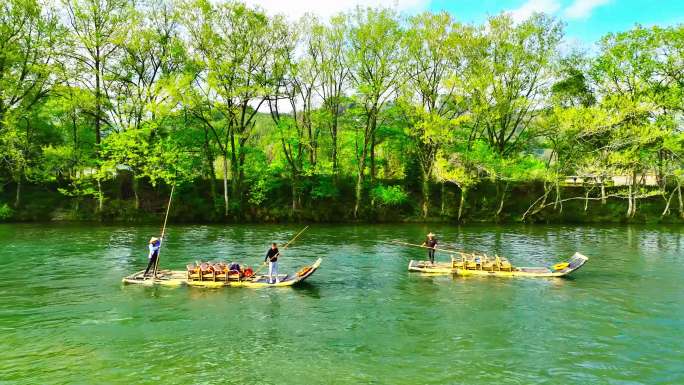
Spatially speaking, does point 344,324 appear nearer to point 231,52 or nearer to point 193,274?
point 193,274

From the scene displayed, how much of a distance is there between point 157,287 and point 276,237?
739 inches

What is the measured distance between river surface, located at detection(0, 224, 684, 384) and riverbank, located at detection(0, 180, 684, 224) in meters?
19.9

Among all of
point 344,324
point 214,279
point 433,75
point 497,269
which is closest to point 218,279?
point 214,279

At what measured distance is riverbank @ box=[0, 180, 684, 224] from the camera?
53969 millimetres

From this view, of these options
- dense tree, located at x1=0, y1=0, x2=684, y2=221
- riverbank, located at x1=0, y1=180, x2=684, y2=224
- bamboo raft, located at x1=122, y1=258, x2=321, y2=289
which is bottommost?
bamboo raft, located at x1=122, y1=258, x2=321, y2=289

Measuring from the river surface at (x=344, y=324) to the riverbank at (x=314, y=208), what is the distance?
Result: 19.9 meters

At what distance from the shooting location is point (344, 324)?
19.1m

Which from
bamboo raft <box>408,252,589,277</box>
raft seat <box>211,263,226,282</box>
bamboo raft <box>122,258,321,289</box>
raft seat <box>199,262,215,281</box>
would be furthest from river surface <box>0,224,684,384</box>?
raft seat <box>211,263,226,282</box>

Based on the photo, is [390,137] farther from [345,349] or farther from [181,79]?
[345,349]

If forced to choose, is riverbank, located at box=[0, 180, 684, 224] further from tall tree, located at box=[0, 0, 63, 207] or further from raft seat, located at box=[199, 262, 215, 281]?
raft seat, located at box=[199, 262, 215, 281]

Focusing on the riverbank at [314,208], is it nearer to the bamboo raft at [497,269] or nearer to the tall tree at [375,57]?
the tall tree at [375,57]

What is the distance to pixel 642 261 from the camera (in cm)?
3247

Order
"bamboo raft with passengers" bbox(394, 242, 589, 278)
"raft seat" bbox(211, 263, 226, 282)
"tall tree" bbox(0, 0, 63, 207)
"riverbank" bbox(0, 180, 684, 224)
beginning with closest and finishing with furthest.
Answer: "raft seat" bbox(211, 263, 226, 282) → "bamboo raft with passengers" bbox(394, 242, 589, 278) → "tall tree" bbox(0, 0, 63, 207) → "riverbank" bbox(0, 180, 684, 224)

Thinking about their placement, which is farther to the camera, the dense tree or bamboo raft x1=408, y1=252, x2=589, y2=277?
the dense tree
